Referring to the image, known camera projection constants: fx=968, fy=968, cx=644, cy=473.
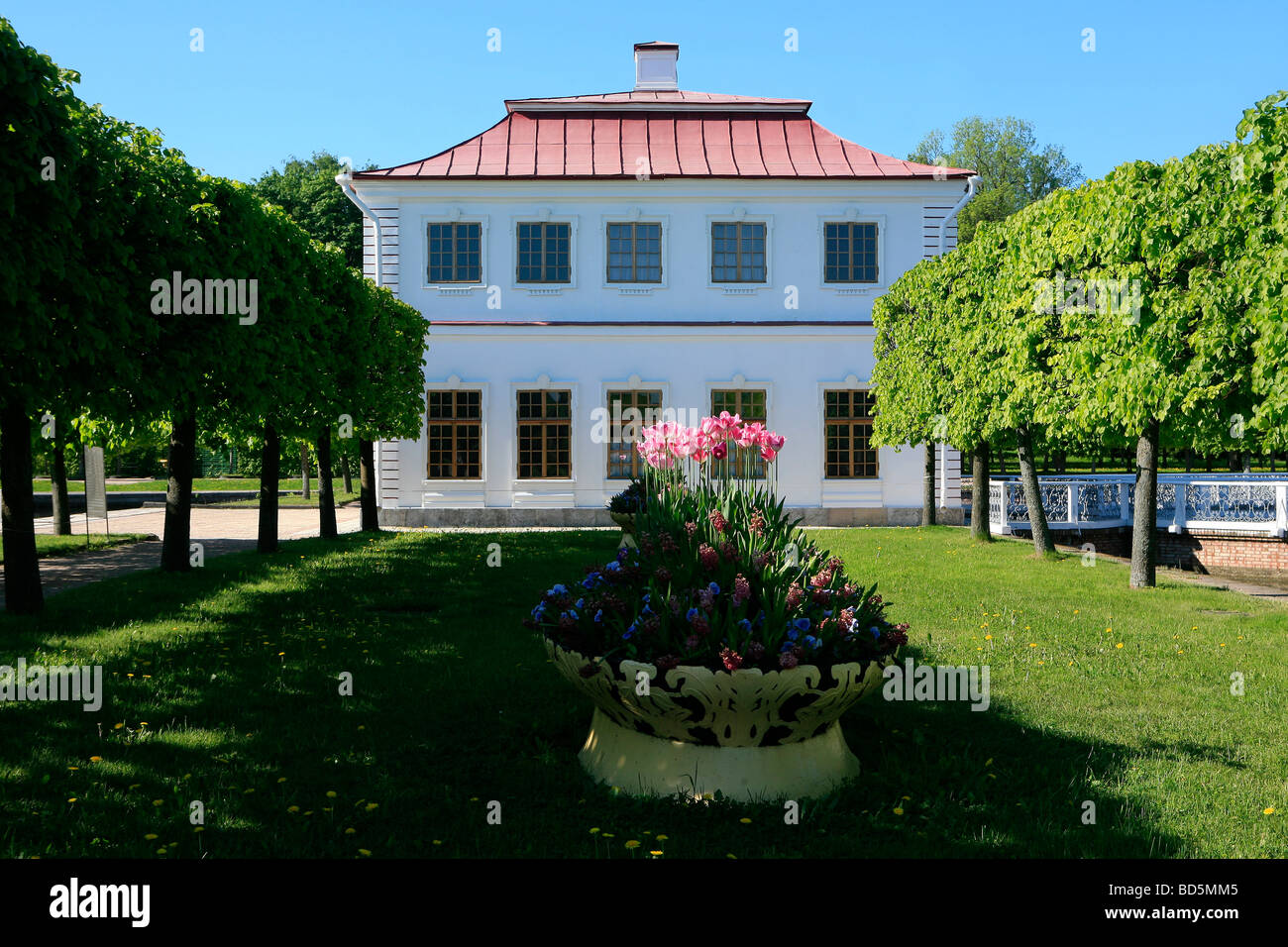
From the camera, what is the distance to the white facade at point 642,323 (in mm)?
24266

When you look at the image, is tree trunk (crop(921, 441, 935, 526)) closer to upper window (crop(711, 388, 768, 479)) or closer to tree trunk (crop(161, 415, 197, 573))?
upper window (crop(711, 388, 768, 479))

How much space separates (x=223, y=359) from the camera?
1060 centimetres

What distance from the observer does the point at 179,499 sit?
42.5 feet

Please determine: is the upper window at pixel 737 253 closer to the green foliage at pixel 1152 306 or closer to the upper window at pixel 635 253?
the upper window at pixel 635 253

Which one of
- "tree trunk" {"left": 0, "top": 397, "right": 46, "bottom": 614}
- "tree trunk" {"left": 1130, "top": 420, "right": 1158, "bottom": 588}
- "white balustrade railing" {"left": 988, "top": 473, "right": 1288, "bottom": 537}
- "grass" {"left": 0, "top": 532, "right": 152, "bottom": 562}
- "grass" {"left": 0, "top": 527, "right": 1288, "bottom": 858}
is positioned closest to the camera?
"grass" {"left": 0, "top": 527, "right": 1288, "bottom": 858}

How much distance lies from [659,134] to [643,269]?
4.30 metres

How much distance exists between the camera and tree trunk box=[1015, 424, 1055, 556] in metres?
16.5

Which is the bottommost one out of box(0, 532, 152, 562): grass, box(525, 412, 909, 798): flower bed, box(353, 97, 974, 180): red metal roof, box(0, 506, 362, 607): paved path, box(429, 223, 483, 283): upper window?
box(0, 506, 362, 607): paved path

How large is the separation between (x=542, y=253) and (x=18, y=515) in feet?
53.3

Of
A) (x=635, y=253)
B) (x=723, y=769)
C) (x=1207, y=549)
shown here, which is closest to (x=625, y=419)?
(x=635, y=253)

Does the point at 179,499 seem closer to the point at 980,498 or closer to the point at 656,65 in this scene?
the point at 980,498

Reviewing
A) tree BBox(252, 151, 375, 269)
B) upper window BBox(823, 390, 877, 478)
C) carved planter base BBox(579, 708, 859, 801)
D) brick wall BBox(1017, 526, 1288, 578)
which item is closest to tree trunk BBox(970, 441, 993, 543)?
brick wall BBox(1017, 526, 1288, 578)

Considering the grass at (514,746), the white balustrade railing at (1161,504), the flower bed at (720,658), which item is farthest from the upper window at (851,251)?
the flower bed at (720,658)

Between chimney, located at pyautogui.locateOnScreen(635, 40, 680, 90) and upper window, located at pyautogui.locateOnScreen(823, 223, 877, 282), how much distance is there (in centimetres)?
768
